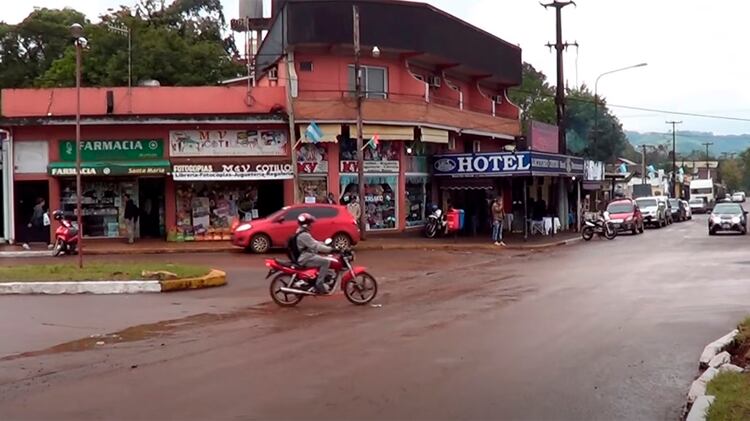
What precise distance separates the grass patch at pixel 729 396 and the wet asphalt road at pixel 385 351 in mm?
432

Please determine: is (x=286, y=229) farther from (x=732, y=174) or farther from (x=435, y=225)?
(x=732, y=174)

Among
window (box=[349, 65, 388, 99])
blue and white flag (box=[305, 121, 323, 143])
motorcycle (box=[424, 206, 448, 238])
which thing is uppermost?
window (box=[349, 65, 388, 99])

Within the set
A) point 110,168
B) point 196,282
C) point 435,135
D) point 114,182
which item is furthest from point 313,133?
point 196,282

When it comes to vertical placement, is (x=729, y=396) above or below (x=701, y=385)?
above

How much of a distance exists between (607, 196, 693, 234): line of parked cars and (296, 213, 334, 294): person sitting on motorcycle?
89.2 feet

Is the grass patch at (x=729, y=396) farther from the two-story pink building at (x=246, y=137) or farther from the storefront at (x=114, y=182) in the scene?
the storefront at (x=114, y=182)

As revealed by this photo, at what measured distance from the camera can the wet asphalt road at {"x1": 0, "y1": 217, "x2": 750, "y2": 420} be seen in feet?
25.5

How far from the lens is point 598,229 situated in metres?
37.8

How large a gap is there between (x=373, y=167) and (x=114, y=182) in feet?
33.1

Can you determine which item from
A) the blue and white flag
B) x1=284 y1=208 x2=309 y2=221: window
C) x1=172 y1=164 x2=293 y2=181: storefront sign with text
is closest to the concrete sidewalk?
x1=284 y1=208 x2=309 y2=221: window

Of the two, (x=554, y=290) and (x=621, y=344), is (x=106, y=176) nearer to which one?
(x=554, y=290)

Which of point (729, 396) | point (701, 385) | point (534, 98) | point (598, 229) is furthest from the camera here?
point (534, 98)

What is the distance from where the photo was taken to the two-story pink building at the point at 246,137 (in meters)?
31.9

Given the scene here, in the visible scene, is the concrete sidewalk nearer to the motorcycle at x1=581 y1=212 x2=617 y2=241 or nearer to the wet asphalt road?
the motorcycle at x1=581 y1=212 x2=617 y2=241
